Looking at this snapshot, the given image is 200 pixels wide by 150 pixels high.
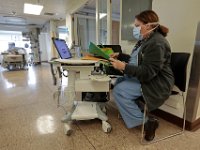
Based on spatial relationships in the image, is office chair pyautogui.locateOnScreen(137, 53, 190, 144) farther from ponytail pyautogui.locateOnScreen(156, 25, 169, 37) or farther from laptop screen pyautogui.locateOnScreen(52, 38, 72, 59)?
laptop screen pyautogui.locateOnScreen(52, 38, 72, 59)

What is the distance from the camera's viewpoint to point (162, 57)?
1214mm

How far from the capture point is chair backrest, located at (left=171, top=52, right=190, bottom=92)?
137cm

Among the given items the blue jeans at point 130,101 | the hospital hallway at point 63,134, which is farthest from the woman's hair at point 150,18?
the hospital hallway at point 63,134

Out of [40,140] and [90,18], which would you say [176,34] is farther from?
[90,18]

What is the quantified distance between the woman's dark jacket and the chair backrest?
0.46ft

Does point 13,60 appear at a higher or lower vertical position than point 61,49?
lower

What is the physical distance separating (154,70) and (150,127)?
55cm

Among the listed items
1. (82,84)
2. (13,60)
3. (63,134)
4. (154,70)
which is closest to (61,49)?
(82,84)

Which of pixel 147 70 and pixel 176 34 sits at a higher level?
pixel 176 34

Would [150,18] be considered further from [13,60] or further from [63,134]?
[13,60]

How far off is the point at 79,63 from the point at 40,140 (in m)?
0.86

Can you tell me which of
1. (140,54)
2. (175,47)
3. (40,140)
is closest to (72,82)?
(40,140)

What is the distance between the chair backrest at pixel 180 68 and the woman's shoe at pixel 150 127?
431mm

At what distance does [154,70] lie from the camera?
3.98ft
